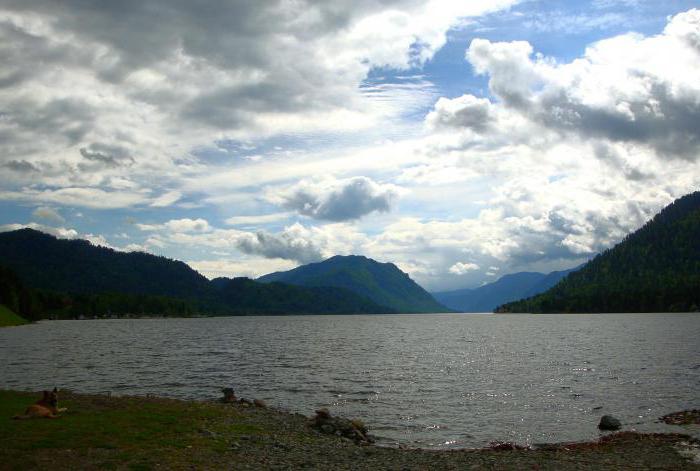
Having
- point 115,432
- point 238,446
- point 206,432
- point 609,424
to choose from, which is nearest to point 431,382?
point 609,424

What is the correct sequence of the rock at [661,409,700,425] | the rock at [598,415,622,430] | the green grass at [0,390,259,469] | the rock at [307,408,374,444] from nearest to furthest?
the green grass at [0,390,259,469] → the rock at [307,408,374,444] → the rock at [598,415,622,430] → the rock at [661,409,700,425]

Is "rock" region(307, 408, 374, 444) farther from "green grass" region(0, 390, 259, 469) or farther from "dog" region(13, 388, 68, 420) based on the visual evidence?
"dog" region(13, 388, 68, 420)

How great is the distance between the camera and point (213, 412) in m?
43.8

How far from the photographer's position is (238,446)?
32.2 meters

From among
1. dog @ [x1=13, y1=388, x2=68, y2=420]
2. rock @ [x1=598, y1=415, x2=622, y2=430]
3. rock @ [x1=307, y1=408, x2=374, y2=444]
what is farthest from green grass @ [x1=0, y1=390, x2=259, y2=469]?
rock @ [x1=598, y1=415, x2=622, y2=430]

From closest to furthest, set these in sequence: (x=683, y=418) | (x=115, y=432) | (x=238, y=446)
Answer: (x=238, y=446)
(x=115, y=432)
(x=683, y=418)

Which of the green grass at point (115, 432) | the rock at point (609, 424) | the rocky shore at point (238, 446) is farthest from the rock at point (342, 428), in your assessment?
the rock at point (609, 424)

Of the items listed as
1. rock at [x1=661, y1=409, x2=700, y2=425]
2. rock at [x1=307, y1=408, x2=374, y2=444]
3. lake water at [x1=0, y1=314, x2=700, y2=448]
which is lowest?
lake water at [x1=0, y1=314, x2=700, y2=448]

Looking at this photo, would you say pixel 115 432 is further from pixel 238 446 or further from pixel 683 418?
pixel 683 418

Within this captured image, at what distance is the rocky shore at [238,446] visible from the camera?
89.1 feet

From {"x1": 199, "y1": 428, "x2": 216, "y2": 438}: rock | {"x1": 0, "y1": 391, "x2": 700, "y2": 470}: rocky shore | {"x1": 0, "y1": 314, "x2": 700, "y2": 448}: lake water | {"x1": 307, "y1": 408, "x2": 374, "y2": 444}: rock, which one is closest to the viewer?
{"x1": 0, "y1": 391, "x2": 700, "y2": 470}: rocky shore

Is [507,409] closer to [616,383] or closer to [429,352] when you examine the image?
[616,383]

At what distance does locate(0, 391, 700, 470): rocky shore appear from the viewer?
2717 cm

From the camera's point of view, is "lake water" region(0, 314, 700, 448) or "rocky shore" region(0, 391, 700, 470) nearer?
"rocky shore" region(0, 391, 700, 470)
